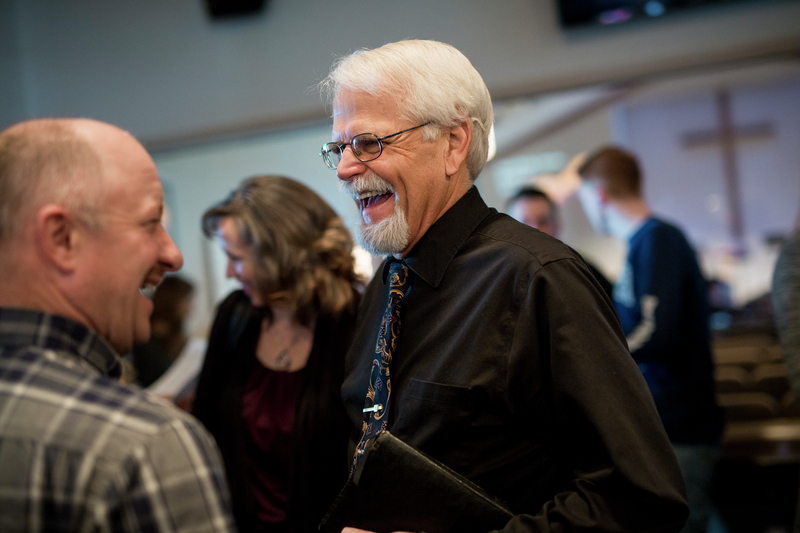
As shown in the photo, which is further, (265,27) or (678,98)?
(678,98)

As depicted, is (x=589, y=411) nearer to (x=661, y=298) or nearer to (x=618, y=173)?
(x=661, y=298)

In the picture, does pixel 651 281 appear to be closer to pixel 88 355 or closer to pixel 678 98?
pixel 88 355

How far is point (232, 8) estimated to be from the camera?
3703 mm

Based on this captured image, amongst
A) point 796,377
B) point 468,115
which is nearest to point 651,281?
point 796,377

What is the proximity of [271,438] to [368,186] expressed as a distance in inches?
35.0

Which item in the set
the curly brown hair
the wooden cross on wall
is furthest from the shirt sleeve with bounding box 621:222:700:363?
the wooden cross on wall

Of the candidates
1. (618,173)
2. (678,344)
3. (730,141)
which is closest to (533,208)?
(618,173)

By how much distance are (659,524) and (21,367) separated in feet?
3.17

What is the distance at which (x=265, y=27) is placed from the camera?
375cm

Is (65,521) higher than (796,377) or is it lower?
higher

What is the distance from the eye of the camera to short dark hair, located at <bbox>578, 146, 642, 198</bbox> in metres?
2.81

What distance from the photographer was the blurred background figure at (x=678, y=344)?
2.34 metres

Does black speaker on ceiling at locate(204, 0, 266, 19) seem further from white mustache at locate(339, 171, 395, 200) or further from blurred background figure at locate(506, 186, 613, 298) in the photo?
white mustache at locate(339, 171, 395, 200)

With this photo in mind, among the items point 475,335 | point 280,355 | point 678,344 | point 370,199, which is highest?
point 370,199
